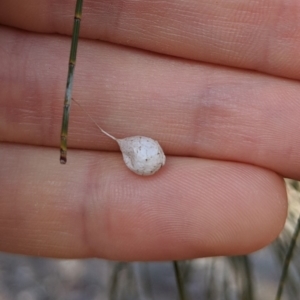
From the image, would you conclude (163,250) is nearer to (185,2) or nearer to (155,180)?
(155,180)

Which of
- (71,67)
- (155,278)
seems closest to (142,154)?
(71,67)

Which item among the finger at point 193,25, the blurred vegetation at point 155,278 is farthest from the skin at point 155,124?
the blurred vegetation at point 155,278

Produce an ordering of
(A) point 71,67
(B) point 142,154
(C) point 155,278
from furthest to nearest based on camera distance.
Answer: (C) point 155,278
(B) point 142,154
(A) point 71,67

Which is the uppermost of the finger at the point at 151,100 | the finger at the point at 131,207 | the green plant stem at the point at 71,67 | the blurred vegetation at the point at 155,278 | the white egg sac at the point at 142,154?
the green plant stem at the point at 71,67

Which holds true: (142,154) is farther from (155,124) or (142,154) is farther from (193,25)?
(193,25)

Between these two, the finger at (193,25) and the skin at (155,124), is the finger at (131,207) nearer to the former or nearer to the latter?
the skin at (155,124)

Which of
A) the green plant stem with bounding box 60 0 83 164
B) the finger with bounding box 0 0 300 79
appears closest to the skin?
the finger with bounding box 0 0 300 79
